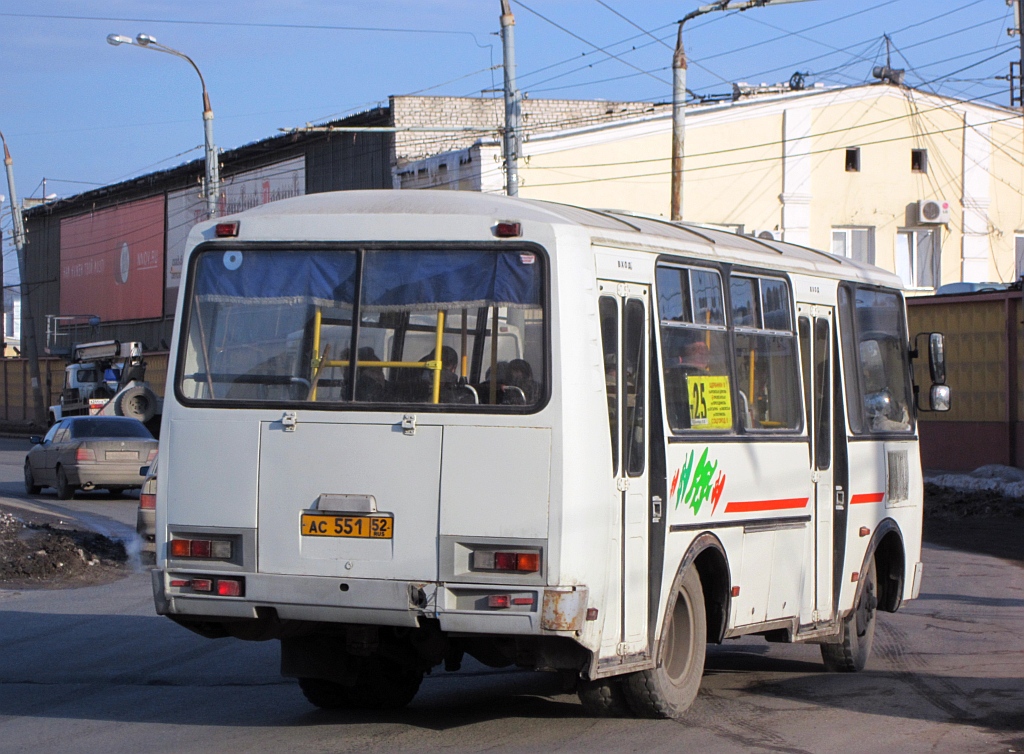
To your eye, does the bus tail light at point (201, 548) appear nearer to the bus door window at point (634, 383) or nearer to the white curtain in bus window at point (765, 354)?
the bus door window at point (634, 383)

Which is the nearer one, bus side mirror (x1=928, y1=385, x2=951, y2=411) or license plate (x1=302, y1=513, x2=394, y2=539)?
license plate (x1=302, y1=513, x2=394, y2=539)

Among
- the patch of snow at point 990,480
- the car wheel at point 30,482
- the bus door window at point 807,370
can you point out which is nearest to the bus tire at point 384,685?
the bus door window at point 807,370

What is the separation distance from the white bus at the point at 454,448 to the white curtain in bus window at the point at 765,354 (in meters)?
0.17

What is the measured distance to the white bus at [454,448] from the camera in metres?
6.36

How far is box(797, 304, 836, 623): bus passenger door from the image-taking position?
338 inches

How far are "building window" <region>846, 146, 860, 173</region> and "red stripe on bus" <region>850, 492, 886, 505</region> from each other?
106 ft

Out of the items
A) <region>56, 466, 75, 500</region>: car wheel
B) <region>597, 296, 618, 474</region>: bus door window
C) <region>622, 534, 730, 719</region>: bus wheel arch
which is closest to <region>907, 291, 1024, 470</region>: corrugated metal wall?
<region>56, 466, 75, 500</region>: car wheel

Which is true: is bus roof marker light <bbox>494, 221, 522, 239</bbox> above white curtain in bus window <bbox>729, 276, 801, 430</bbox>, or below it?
above

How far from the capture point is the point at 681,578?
7.12 meters

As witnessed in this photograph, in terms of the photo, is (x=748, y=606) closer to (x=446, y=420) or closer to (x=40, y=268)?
(x=446, y=420)

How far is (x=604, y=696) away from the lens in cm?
714

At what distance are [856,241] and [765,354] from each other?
110 ft

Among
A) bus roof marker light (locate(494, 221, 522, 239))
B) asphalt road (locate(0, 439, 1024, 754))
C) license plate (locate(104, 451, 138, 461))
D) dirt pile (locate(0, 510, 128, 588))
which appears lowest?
asphalt road (locate(0, 439, 1024, 754))

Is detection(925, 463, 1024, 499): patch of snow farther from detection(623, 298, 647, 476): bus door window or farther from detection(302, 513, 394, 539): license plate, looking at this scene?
detection(302, 513, 394, 539): license plate
